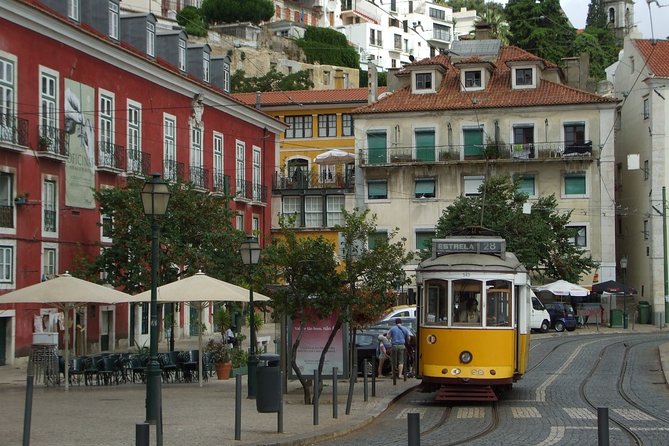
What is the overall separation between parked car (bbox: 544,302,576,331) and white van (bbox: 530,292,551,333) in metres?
0.44

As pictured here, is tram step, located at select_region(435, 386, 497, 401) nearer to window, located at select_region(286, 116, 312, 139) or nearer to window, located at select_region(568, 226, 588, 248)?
window, located at select_region(568, 226, 588, 248)

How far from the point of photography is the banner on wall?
127 ft

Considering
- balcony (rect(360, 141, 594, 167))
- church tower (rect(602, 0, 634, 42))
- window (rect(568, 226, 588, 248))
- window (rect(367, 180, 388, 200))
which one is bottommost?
window (rect(568, 226, 588, 248))

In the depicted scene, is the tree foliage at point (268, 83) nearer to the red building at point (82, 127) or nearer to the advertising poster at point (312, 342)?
the red building at point (82, 127)

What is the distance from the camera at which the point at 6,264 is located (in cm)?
3516

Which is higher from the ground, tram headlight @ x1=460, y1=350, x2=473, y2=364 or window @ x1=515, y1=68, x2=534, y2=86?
window @ x1=515, y1=68, x2=534, y2=86

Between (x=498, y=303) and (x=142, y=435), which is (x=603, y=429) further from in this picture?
(x=498, y=303)

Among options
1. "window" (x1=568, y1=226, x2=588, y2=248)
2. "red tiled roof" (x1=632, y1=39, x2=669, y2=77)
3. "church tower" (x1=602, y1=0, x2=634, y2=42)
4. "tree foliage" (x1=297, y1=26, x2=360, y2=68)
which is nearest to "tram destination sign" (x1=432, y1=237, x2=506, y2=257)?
"window" (x1=568, y1=226, x2=588, y2=248)

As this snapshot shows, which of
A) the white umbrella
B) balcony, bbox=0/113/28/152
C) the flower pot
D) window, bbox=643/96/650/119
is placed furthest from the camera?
the white umbrella

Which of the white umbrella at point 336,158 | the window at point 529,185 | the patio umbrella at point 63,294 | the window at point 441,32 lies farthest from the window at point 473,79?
the window at point 441,32

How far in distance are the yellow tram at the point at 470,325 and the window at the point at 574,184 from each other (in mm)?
40888

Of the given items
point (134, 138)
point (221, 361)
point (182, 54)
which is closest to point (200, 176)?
point (182, 54)

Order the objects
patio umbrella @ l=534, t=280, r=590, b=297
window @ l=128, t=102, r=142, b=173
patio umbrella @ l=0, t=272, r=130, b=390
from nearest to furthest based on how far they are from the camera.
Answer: patio umbrella @ l=0, t=272, r=130, b=390 < window @ l=128, t=102, r=142, b=173 < patio umbrella @ l=534, t=280, r=590, b=297

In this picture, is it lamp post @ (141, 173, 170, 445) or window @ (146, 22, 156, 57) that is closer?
lamp post @ (141, 173, 170, 445)
